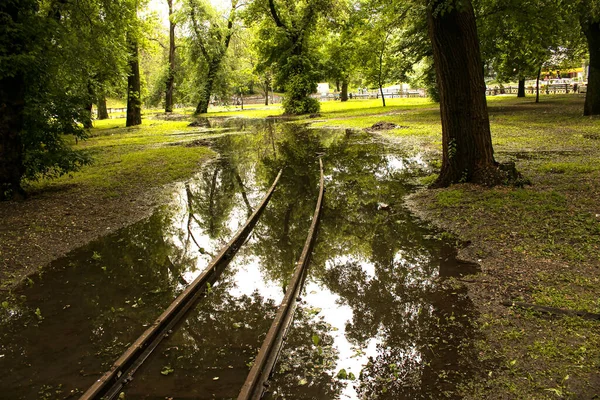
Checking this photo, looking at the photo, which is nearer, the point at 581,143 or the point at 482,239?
the point at 482,239

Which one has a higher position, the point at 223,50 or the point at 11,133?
the point at 223,50

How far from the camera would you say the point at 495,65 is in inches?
1224

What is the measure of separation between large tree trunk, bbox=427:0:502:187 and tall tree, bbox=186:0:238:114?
39.0m

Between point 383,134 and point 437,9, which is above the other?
point 437,9

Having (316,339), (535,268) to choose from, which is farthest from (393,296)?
(535,268)

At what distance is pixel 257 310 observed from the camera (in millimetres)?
5191

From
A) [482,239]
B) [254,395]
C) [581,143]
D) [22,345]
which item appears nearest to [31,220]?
[22,345]

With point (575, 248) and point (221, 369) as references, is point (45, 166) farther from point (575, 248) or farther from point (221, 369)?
point (575, 248)

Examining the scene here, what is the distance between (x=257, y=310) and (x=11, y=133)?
8481 mm

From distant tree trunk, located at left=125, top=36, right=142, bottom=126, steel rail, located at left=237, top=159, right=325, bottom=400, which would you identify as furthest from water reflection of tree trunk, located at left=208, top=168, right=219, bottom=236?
distant tree trunk, located at left=125, top=36, right=142, bottom=126

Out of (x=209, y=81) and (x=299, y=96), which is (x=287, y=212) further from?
(x=209, y=81)

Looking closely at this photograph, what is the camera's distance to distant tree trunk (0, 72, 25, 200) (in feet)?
32.8

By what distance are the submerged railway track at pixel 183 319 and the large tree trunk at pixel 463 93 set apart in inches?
170

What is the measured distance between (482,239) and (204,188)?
787 cm
